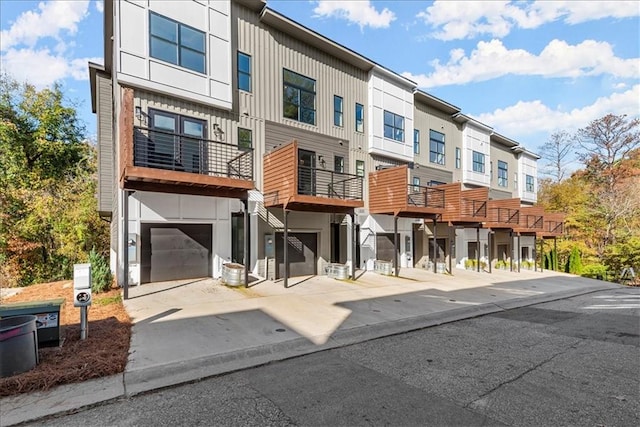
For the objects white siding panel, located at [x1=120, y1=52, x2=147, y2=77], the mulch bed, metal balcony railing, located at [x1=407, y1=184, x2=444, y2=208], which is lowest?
the mulch bed

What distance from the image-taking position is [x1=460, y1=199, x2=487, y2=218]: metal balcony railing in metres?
18.8

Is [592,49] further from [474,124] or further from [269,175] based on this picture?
[269,175]

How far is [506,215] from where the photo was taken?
22.5 meters

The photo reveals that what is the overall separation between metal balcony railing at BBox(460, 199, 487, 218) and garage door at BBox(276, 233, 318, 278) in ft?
31.6

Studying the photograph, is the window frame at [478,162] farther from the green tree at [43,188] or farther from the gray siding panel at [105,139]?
the green tree at [43,188]

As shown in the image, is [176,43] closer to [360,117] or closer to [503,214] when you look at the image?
[360,117]

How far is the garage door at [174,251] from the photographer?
10.4 meters

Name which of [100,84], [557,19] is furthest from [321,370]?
[557,19]

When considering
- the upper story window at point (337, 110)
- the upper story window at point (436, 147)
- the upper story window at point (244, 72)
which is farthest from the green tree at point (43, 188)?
the upper story window at point (436, 147)

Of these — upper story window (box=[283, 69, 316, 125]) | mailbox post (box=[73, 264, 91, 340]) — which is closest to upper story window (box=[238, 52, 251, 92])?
upper story window (box=[283, 69, 316, 125])

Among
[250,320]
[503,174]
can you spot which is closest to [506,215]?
[503,174]

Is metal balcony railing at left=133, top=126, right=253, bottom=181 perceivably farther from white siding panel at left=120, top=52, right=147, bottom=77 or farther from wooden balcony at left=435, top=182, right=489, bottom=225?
wooden balcony at left=435, top=182, right=489, bottom=225

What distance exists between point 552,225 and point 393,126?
60.9ft

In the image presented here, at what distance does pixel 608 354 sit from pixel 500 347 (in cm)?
188
